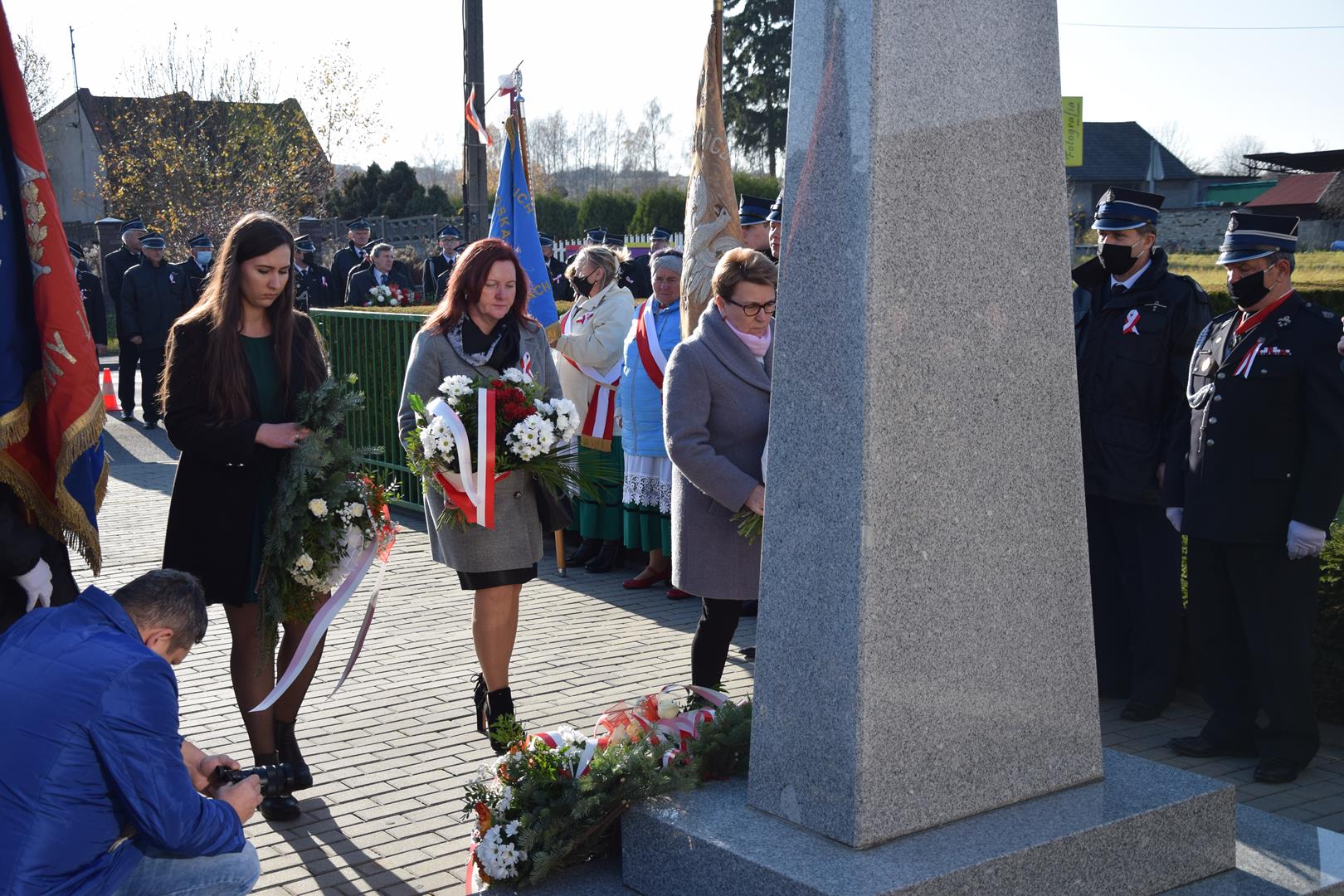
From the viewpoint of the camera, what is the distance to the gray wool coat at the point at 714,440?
16.5 ft

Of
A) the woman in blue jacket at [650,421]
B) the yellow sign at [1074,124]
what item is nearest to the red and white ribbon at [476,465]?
the woman in blue jacket at [650,421]

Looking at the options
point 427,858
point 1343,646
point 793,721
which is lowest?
point 427,858

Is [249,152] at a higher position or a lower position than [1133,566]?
higher

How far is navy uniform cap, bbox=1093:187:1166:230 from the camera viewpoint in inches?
235

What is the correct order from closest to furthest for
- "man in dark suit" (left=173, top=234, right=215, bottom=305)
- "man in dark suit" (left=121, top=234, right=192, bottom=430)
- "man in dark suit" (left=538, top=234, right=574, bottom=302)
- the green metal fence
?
1. the green metal fence
2. "man in dark suit" (left=121, top=234, right=192, bottom=430)
3. "man in dark suit" (left=173, top=234, right=215, bottom=305)
4. "man in dark suit" (left=538, top=234, right=574, bottom=302)

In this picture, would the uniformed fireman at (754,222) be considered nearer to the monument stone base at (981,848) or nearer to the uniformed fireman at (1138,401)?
the uniformed fireman at (1138,401)

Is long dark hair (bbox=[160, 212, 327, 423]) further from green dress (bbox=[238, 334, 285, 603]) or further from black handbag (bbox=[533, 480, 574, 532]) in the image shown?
black handbag (bbox=[533, 480, 574, 532])

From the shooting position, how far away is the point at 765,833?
344 cm

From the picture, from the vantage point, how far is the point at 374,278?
17328 mm

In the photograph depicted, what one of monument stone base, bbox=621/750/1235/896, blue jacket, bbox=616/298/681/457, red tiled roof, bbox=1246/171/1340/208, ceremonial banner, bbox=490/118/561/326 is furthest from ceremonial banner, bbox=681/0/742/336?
red tiled roof, bbox=1246/171/1340/208

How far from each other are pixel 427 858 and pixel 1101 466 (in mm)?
3379

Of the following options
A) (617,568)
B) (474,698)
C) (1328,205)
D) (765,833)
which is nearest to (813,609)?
(765,833)

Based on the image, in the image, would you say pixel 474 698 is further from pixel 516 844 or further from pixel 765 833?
pixel 765 833

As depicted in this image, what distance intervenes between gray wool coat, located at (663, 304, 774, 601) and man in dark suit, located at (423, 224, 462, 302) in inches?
542
